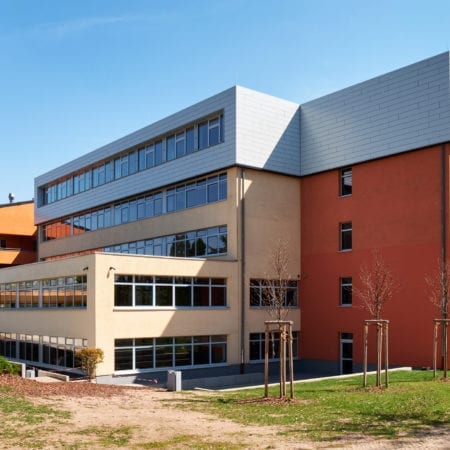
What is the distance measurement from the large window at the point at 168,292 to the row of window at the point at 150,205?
4.55 m

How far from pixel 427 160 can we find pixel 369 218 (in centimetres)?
393

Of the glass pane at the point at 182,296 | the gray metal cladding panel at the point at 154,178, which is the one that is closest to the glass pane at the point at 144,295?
the glass pane at the point at 182,296

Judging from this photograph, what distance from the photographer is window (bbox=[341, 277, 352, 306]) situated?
30.2 m

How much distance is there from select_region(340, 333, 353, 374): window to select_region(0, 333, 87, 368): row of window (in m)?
12.2

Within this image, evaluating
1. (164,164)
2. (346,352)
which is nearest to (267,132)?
(164,164)

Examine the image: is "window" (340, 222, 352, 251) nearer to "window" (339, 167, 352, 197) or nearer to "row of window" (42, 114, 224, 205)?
"window" (339, 167, 352, 197)

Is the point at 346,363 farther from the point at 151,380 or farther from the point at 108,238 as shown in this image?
the point at 108,238

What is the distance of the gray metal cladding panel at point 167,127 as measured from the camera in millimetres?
30566

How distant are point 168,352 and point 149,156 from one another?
1275cm

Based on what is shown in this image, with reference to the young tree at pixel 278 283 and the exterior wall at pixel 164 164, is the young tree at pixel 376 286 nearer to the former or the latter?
the young tree at pixel 278 283

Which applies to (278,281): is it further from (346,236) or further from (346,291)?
(346,236)

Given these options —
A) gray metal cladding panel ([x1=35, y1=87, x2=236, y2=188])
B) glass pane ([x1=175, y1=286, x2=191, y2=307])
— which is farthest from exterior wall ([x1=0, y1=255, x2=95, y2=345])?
gray metal cladding panel ([x1=35, y1=87, x2=236, y2=188])

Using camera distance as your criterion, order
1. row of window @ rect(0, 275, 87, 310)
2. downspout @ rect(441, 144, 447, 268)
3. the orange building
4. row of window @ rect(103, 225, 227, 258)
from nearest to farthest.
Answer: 1. downspout @ rect(441, 144, 447, 268)
2. row of window @ rect(0, 275, 87, 310)
3. row of window @ rect(103, 225, 227, 258)
4. the orange building

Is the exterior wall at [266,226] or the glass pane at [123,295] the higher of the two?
the exterior wall at [266,226]
